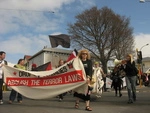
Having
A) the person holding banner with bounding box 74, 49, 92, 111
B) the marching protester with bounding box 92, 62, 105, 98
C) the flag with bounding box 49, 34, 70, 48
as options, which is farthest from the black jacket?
the flag with bounding box 49, 34, 70, 48

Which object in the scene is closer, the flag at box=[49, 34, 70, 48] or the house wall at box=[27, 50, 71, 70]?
the flag at box=[49, 34, 70, 48]

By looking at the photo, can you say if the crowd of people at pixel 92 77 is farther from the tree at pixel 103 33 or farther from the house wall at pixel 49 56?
the house wall at pixel 49 56

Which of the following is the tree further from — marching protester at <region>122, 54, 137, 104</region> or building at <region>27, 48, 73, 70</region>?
marching protester at <region>122, 54, 137, 104</region>

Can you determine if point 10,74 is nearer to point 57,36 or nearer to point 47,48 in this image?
point 57,36

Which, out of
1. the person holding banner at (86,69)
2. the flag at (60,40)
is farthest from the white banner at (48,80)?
the flag at (60,40)

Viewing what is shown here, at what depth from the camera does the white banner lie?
9.24 meters

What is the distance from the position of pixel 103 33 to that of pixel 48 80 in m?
45.2

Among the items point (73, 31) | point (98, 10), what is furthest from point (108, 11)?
point (73, 31)

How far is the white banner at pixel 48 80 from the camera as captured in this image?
9242 mm

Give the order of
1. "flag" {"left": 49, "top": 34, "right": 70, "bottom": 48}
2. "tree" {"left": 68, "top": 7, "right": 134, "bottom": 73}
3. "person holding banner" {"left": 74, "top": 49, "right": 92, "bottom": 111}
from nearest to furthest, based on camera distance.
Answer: "person holding banner" {"left": 74, "top": 49, "right": 92, "bottom": 111}
"flag" {"left": 49, "top": 34, "right": 70, "bottom": 48}
"tree" {"left": 68, "top": 7, "right": 134, "bottom": 73}

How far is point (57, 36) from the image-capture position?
18.9 metres

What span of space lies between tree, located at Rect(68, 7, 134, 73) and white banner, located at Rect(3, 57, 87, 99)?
4413 cm

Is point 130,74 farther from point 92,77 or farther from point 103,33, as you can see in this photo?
point 103,33

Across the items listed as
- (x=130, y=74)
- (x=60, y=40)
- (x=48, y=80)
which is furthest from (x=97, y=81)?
(x=60, y=40)
